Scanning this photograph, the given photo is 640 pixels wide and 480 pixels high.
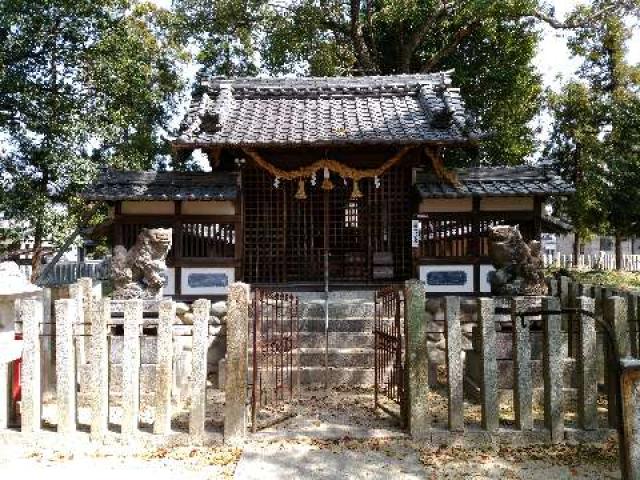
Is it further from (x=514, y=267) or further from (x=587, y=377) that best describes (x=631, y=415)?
(x=514, y=267)

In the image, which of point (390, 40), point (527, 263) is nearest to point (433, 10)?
point (390, 40)

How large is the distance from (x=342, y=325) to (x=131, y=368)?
13.4 ft

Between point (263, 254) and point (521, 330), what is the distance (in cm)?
704

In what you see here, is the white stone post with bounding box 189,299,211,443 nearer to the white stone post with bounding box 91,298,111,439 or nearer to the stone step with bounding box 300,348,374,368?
the white stone post with bounding box 91,298,111,439

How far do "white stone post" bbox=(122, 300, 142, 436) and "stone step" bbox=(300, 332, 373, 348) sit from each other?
3.41 m

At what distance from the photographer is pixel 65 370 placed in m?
5.57

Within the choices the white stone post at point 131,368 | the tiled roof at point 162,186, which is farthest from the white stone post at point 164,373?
the tiled roof at point 162,186

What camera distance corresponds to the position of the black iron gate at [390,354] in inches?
243

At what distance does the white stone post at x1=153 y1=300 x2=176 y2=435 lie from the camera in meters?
5.57

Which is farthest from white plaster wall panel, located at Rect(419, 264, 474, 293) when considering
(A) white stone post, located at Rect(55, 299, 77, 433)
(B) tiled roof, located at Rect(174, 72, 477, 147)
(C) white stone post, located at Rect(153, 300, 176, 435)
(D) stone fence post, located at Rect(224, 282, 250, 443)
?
(A) white stone post, located at Rect(55, 299, 77, 433)

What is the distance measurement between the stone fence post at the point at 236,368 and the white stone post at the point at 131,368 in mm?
922

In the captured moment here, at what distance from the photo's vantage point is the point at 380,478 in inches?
190

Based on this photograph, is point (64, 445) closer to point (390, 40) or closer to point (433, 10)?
point (433, 10)

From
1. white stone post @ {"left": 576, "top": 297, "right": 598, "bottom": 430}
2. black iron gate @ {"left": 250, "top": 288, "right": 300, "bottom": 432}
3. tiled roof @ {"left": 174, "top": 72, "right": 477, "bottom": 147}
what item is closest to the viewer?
white stone post @ {"left": 576, "top": 297, "right": 598, "bottom": 430}
